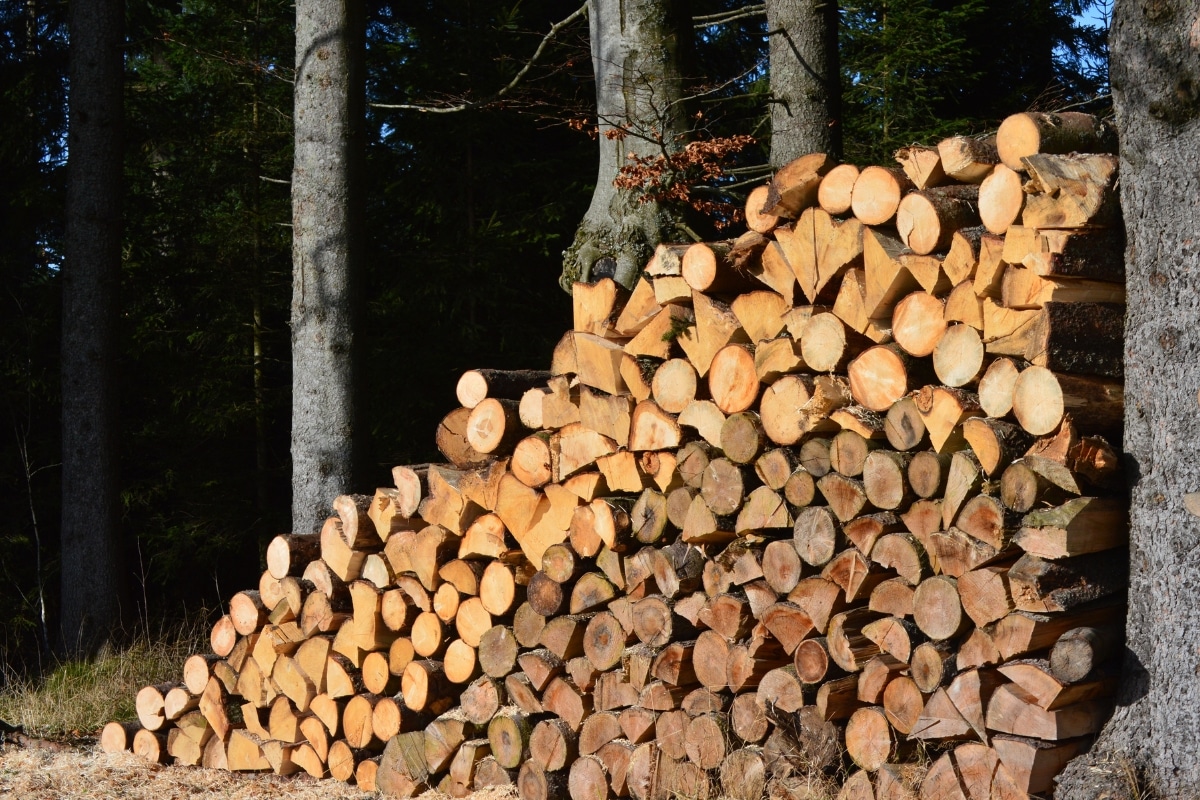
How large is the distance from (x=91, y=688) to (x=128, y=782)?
2074 mm

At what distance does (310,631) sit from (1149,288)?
3712mm

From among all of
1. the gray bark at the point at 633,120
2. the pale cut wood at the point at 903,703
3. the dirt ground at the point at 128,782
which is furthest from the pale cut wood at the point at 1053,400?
the gray bark at the point at 633,120

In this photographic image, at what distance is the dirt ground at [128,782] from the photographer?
4898 millimetres

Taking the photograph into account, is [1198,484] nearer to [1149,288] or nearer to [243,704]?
[1149,288]

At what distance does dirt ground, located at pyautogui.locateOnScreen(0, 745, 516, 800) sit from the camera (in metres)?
4.90

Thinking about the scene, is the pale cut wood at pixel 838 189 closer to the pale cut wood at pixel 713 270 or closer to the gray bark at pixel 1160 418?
the pale cut wood at pixel 713 270

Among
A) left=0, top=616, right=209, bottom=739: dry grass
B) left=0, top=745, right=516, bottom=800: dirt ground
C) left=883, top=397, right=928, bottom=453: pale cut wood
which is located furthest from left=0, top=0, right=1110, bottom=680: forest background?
left=883, top=397, right=928, bottom=453: pale cut wood

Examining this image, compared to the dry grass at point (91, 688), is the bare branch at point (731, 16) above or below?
above

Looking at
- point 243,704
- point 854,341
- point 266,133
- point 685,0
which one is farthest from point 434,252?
point 854,341

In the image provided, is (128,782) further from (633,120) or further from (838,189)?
(633,120)

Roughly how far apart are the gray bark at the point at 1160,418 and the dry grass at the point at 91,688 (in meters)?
5.36

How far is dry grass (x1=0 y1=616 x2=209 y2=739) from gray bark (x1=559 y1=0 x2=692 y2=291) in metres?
3.66

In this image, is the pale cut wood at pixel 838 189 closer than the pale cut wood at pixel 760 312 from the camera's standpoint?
Yes

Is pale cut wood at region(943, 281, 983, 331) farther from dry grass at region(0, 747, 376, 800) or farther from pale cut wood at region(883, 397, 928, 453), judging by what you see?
dry grass at region(0, 747, 376, 800)
